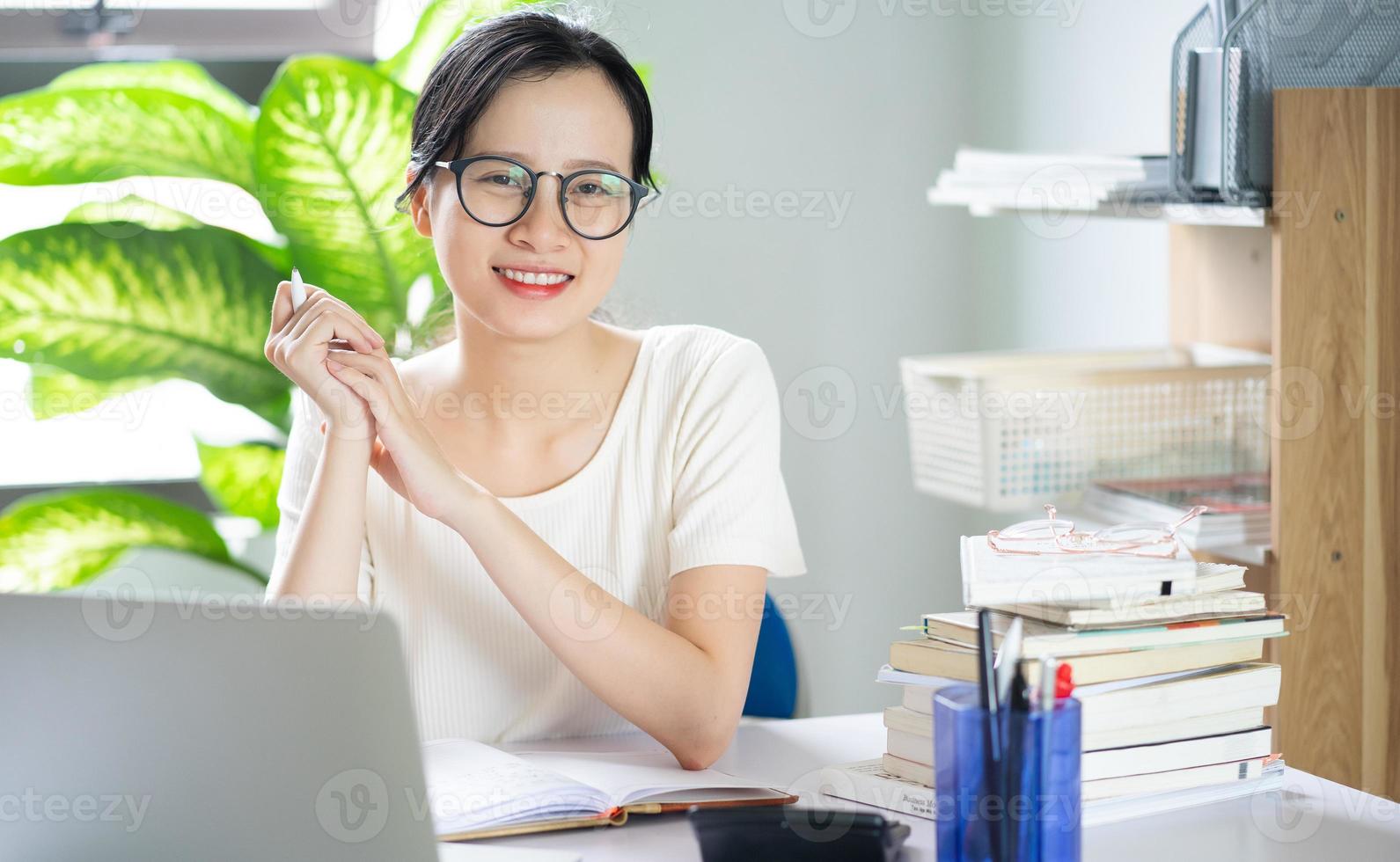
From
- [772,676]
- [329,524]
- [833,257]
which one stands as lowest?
[772,676]

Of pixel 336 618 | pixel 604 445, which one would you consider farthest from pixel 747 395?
pixel 336 618

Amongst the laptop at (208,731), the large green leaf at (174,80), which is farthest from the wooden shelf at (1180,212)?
the large green leaf at (174,80)

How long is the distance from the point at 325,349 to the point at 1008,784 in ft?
2.52

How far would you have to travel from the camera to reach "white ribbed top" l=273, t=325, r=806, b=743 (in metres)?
1.35

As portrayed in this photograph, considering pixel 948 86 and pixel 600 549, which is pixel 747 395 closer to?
pixel 600 549

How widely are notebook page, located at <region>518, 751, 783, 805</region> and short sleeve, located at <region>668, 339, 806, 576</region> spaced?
221 mm

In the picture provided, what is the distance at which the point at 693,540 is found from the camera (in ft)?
4.27

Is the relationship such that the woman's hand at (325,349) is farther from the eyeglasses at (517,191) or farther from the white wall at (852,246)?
the white wall at (852,246)

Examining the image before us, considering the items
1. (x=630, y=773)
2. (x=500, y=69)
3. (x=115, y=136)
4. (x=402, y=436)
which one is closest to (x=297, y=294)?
(x=402, y=436)

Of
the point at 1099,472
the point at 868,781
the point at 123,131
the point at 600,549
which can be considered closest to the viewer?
the point at 868,781

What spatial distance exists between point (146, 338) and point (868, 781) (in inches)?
61.8

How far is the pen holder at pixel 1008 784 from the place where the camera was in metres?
0.74

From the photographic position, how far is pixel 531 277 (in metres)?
1.31

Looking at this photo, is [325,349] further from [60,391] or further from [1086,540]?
[60,391]
